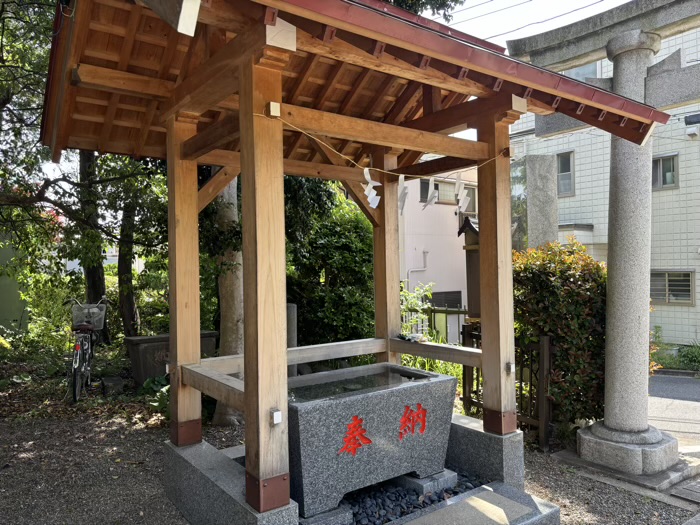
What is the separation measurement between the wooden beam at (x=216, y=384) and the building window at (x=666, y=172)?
1282 cm

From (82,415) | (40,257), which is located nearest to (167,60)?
(82,415)

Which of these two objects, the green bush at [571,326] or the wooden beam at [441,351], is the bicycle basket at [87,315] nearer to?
the wooden beam at [441,351]

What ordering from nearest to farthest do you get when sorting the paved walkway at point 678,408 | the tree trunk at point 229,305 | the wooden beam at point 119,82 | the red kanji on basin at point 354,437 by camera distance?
the red kanji on basin at point 354,437 → the wooden beam at point 119,82 → the tree trunk at point 229,305 → the paved walkway at point 678,408

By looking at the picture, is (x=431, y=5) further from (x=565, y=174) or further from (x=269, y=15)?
(x=565, y=174)

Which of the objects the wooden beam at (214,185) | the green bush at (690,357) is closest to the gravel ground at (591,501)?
the wooden beam at (214,185)

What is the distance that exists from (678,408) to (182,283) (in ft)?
25.4

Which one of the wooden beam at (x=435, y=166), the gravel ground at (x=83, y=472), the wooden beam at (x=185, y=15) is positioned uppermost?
the wooden beam at (x=185, y=15)

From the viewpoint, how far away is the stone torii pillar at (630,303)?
4844 mm

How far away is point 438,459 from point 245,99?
300 cm

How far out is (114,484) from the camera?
442 centimetres

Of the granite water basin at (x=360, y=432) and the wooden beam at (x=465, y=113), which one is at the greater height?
the wooden beam at (x=465, y=113)

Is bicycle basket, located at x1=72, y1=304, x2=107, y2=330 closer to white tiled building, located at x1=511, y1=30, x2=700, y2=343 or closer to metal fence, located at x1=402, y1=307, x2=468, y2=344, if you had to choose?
metal fence, located at x1=402, y1=307, x2=468, y2=344

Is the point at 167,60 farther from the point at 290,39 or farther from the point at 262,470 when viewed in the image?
the point at 262,470

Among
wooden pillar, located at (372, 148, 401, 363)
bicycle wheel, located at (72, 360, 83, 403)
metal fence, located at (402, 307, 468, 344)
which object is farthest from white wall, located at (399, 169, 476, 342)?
bicycle wheel, located at (72, 360, 83, 403)
